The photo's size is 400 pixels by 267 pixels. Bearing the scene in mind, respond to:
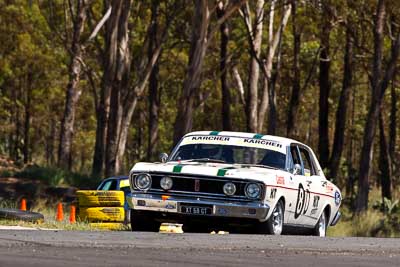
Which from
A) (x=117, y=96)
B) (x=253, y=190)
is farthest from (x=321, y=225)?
(x=117, y=96)

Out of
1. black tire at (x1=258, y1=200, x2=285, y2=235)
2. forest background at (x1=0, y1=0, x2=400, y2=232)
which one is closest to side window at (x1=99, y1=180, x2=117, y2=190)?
forest background at (x1=0, y1=0, x2=400, y2=232)

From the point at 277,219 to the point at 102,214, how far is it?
7.33 m

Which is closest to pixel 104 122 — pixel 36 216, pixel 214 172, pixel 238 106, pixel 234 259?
pixel 238 106

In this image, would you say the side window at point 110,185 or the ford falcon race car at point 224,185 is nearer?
the ford falcon race car at point 224,185

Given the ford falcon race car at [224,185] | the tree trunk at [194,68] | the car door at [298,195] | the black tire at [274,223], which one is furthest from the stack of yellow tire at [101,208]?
the tree trunk at [194,68]

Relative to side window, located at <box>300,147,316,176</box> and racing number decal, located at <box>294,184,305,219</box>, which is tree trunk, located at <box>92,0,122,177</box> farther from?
racing number decal, located at <box>294,184,305,219</box>

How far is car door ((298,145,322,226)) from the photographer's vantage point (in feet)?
55.4

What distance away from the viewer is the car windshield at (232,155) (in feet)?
53.8

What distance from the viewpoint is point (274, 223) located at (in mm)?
15703

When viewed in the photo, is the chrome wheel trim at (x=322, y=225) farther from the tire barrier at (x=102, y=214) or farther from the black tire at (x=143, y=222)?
the tire barrier at (x=102, y=214)

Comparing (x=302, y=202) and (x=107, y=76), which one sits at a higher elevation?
(x=107, y=76)

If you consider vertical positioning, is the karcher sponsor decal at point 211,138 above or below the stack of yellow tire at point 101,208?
above

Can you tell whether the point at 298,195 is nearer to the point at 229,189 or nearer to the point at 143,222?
the point at 229,189

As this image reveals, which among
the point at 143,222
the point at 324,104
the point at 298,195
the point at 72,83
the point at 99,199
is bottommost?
the point at 99,199
